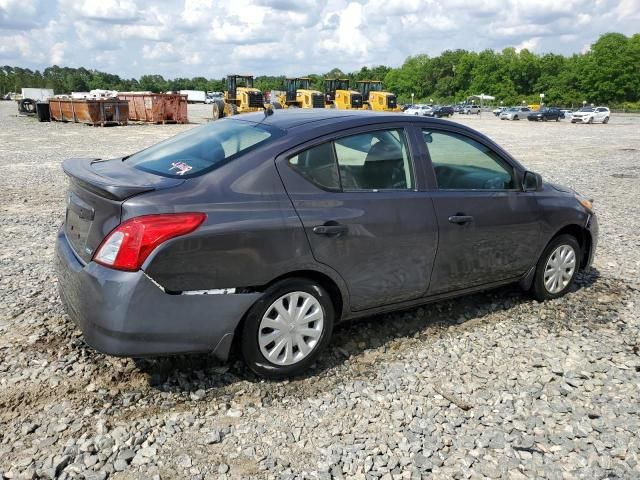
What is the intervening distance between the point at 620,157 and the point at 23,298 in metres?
19.5

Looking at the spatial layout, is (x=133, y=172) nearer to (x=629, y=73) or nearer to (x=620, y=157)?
(x=620, y=157)

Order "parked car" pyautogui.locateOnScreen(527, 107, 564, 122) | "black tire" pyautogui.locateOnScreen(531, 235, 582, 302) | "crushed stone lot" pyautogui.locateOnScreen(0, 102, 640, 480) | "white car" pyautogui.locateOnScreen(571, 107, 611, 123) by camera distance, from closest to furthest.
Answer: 1. "crushed stone lot" pyautogui.locateOnScreen(0, 102, 640, 480)
2. "black tire" pyautogui.locateOnScreen(531, 235, 582, 302)
3. "white car" pyautogui.locateOnScreen(571, 107, 611, 123)
4. "parked car" pyautogui.locateOnScreen(527, 107, 564, 122)

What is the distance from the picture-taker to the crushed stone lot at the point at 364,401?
285 centimetres

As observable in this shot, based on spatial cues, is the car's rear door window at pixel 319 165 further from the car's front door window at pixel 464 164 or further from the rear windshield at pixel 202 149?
the car's front door window at pixel 464 164

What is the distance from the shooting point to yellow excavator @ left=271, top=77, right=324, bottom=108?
37406mm

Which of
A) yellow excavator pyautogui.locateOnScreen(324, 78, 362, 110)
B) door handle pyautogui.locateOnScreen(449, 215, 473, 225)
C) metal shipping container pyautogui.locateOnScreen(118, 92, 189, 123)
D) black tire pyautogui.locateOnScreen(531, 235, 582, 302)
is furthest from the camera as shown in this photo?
yellow excavator pyautogui.locateOnScreen(324, 78, 362, 110)

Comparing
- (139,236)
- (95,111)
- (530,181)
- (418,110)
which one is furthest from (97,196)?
(418,110)

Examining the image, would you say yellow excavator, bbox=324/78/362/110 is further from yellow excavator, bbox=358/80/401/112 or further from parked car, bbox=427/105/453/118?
parked car, bbox=427/105/453/118

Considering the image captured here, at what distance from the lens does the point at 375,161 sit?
3922mm

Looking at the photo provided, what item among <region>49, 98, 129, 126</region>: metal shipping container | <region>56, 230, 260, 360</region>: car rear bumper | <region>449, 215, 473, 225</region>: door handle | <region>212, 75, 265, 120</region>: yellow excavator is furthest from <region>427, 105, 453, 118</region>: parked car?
<region>56, 230, 260, 360</region>: car rear bumper

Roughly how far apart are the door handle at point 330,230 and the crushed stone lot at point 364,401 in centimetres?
97

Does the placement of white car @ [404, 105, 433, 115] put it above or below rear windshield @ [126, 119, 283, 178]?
below

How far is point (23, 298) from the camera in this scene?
4816mm

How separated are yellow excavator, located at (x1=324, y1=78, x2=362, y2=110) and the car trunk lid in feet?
116
